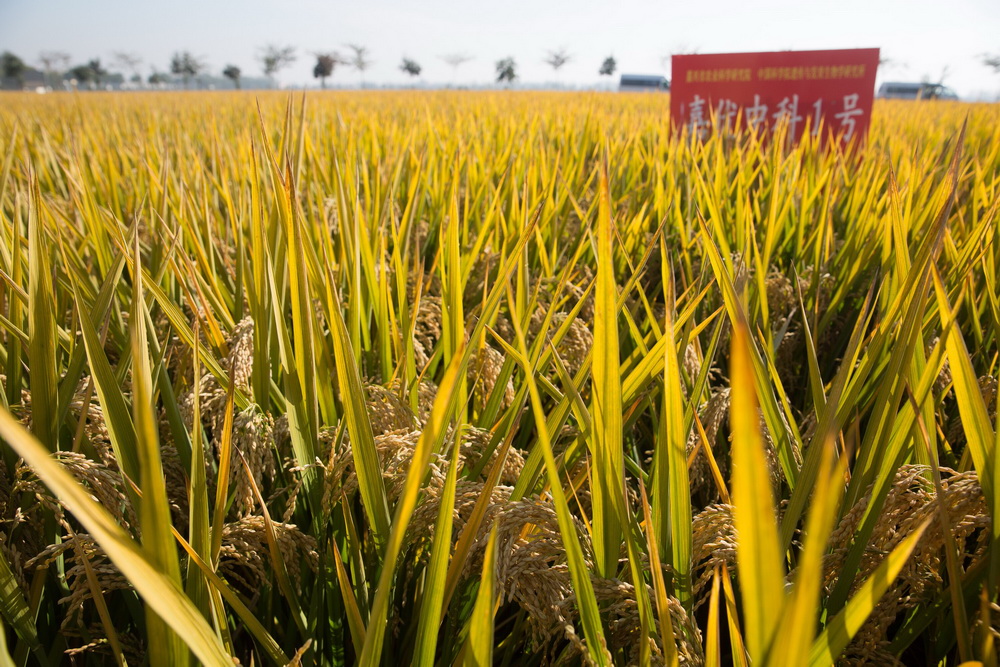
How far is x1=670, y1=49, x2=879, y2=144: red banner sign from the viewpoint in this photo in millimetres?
2646

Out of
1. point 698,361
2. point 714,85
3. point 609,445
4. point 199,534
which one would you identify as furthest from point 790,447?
point 714,85

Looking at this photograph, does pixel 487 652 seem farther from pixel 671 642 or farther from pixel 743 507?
pixel 743 507

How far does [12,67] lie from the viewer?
41094mm

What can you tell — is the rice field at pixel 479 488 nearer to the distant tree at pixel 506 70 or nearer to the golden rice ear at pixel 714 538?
the golden rice ear at pixel 714 538

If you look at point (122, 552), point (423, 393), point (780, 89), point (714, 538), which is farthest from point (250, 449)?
point (780, 89)

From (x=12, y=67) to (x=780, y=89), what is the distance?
56.2 meters

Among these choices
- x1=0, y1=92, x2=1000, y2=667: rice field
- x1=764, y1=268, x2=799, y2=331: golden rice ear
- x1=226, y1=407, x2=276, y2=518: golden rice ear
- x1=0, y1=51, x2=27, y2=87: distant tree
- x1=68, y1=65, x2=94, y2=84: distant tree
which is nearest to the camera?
x1=0, y1=92, x2=1000, y2=667: rice field

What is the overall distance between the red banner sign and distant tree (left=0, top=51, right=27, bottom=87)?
54041 millimetres

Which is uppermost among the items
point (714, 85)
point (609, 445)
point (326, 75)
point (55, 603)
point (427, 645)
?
point (326, 75)

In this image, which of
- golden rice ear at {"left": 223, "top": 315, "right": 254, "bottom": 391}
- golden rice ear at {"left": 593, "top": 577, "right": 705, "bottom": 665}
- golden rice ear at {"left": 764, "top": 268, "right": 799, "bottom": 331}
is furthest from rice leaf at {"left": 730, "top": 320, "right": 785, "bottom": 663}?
golden rice ear at {"left": 764, "top": 268, "right": 799, "bottom": 331}

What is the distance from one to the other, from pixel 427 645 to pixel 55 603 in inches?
19.4

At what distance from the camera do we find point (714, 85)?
2.91 meters

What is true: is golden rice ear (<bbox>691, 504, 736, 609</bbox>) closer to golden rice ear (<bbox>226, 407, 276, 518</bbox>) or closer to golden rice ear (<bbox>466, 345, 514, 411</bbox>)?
golden rice ear (<bbox>466, 345, 514, 411</bbox>)

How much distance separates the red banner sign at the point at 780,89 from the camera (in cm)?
265
